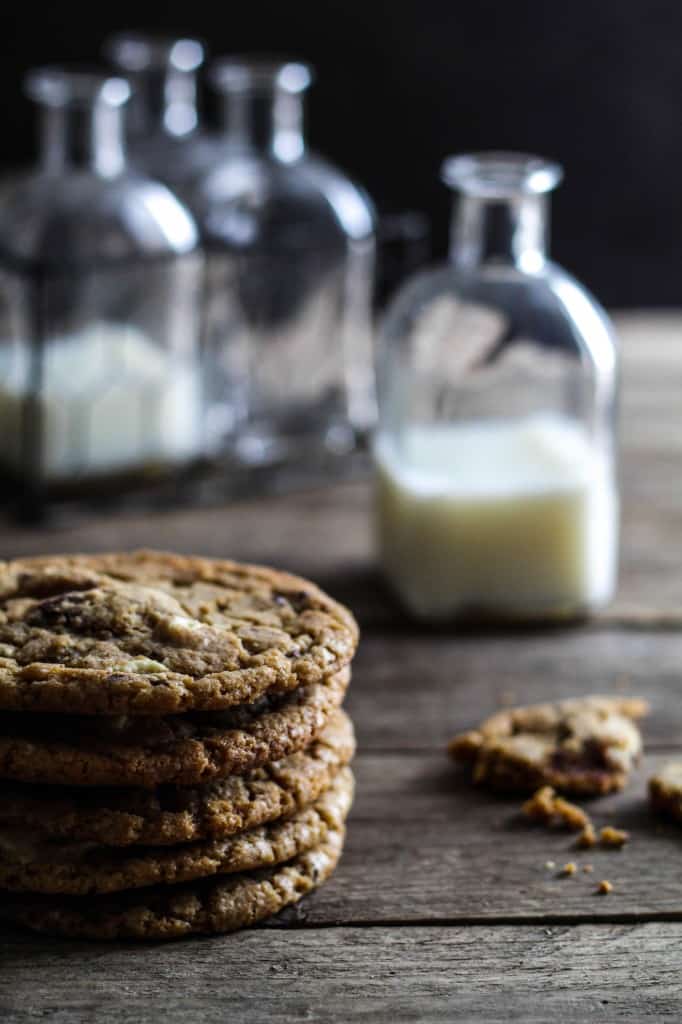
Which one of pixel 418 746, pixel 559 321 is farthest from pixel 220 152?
pixel 418 746

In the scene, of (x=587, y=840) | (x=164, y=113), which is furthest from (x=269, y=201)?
(x=587, y=840)

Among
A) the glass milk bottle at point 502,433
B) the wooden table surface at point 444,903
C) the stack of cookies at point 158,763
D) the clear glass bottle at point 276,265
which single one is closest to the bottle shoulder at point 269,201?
the clear glass bottle at point 276,265

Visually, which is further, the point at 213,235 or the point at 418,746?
the point at 213,235

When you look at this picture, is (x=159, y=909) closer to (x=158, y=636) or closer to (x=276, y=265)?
(x=158, y=636)

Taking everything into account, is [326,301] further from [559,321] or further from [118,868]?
[118,868]

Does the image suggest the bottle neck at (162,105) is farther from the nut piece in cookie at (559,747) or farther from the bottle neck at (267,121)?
the nut piece in cookie at (559,747)

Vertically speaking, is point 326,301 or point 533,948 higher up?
point 326,301

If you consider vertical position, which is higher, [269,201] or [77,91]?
[77,91]
